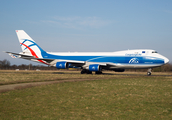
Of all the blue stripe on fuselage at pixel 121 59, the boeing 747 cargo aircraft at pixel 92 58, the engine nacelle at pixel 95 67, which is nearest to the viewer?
the blue stripe on fuselage at pixel 121 59

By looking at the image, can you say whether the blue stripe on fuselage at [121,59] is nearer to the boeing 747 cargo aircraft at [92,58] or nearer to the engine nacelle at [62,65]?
the boeing 747 cargo aircraft at [92,58]

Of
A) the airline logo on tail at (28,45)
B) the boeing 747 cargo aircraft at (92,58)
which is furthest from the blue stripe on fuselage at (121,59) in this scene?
the airline logo on tail at (28,45)

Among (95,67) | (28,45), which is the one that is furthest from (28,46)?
(95,67)

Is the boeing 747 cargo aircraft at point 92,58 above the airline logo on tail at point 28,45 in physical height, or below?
below

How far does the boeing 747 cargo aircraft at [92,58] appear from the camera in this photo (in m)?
37.2

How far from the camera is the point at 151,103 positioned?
10734 mm

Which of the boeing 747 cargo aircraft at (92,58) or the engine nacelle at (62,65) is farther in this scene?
the engine nacelle at (62,65)

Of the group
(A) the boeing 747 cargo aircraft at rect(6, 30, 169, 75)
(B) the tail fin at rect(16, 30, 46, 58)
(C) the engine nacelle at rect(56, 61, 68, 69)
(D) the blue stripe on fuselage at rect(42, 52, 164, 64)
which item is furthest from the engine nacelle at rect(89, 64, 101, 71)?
(B) the tail fin at rect(16, 30, 46, 58)

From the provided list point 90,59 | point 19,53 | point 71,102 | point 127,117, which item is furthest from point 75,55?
point 127,117

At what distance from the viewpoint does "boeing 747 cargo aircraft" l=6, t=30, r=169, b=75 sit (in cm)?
3719

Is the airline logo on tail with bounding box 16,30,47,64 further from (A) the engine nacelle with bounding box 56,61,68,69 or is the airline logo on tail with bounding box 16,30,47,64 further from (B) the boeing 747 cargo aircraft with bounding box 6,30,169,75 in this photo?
(A) the engine nacelle with bounding box 56,61,68,69

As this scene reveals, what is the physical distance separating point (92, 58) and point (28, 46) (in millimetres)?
16578

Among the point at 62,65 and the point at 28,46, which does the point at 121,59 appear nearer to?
the point at 62,65

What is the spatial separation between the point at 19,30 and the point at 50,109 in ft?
138
